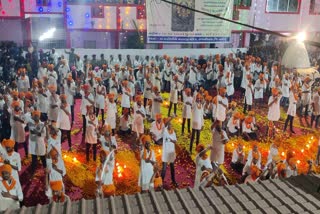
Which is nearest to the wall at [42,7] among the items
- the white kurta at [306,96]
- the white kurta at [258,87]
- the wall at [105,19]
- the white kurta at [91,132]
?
the wall at [105,19]

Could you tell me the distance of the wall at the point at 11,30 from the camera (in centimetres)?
1944

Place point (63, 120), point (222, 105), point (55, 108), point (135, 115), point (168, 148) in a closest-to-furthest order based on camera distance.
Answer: point (168, 148) < point (63, 120) < point (135, 115) < point (55, 108) < point (222, 105)

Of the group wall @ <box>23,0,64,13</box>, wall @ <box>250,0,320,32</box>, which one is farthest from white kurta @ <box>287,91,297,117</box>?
wall @ <box>23,0,64,13</box>

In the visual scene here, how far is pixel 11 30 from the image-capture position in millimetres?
19609

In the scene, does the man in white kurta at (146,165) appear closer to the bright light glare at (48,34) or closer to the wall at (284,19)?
the bright light glare at (48,34)

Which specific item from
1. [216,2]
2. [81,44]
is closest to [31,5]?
[81,44]

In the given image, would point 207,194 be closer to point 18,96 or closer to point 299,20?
point 18,96

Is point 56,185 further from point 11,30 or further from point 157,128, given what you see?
point 11,30

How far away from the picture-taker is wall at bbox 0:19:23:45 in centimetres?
1944

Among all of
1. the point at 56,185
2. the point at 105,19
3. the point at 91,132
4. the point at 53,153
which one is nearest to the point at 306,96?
the point at 91,132

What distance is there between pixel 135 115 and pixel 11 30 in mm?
11937

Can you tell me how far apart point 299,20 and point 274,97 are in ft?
42.6

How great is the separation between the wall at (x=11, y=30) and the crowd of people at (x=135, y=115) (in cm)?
443

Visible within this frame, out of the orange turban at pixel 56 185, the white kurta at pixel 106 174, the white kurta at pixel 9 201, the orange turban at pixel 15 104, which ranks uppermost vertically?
the orange turban at pixel 15 104
